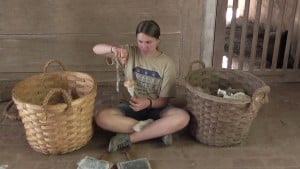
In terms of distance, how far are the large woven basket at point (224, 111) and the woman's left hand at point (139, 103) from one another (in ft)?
0.77

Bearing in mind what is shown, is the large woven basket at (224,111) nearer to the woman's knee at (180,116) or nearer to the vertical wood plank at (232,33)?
the woman's knee at (180,116)

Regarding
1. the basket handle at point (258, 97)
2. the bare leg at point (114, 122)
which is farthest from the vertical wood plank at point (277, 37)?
the bare leg at point (114, 122)

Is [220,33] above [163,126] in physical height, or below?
above

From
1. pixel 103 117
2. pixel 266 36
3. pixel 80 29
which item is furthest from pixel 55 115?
pixel 266 36

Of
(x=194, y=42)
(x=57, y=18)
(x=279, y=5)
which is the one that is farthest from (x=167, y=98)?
(x=279, y=5)

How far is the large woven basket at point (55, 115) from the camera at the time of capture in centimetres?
184

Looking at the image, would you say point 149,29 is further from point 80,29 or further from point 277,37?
point 277,37

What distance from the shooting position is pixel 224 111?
1.96 m

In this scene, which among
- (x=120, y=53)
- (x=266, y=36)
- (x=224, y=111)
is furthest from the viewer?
(x=266, y=36)

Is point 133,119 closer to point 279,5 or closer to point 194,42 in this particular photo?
point 194,42

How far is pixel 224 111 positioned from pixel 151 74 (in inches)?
17.6

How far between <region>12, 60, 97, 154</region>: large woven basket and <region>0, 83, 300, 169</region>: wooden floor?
7 centimetres

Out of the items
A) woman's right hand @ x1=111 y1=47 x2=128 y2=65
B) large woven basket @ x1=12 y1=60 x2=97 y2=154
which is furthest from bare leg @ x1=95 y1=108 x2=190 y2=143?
woman's right hand @ x1=111 y1=47 x2=128 y2=65

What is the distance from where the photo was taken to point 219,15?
107 inches
